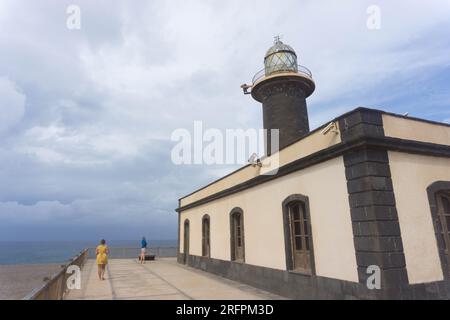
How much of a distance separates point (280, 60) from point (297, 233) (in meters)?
8.95

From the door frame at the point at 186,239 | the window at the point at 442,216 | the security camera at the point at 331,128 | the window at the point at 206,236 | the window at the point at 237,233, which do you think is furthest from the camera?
the door frame at the point at 186,239

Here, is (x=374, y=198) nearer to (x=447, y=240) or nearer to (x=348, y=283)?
(x=348, y=283)

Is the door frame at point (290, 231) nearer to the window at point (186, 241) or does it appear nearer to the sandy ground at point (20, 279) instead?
the window at point (186, 241)

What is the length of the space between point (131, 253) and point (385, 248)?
24.7 meters

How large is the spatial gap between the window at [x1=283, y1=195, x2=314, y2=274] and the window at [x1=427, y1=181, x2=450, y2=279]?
107 inches

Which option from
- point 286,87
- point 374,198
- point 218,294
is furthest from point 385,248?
point 286,87

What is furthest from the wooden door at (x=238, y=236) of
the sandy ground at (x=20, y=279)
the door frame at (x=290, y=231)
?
the sandy ground at (x=20, y=279)

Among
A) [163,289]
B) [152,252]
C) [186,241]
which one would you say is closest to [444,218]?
[163,289]

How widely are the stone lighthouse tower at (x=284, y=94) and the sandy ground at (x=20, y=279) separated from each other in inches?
504

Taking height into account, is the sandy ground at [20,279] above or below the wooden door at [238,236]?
below

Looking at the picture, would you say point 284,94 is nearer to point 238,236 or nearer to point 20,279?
point 238,236

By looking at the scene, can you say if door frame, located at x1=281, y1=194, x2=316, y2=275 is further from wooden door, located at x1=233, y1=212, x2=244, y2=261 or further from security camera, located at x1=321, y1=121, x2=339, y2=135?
wooden door, located at x1=233, y1=212, x2=244, y2=261

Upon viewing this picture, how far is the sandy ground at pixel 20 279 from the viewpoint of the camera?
1347 cm

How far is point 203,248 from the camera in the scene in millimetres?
15195
